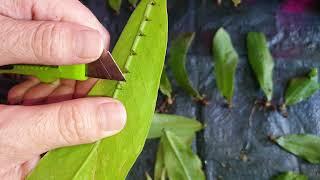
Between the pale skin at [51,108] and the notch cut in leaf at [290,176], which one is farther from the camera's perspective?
the notch cut in leaf at [290,176]

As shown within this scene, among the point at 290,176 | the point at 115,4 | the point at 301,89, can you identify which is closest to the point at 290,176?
the point at 290,176

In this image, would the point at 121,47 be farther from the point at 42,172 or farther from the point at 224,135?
the point at 224,135

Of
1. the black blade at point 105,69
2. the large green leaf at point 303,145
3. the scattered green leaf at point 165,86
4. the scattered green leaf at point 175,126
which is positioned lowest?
the large green leaf at point 303,145

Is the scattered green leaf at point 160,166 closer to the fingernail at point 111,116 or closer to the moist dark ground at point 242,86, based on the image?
the moist dark ground at point 242,86

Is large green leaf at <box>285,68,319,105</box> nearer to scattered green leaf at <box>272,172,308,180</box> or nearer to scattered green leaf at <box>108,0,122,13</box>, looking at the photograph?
scattered green leaf at <box>272,172,308,180</box>

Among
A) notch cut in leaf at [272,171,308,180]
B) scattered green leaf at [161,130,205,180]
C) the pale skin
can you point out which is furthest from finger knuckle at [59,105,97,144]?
notch cut in leaf at [272,171,308,180]

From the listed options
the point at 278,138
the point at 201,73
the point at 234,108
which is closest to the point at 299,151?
the point at 278,138

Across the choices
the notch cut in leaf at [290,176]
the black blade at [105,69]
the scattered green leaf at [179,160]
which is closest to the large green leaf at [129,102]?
the black blade at [105,69]
